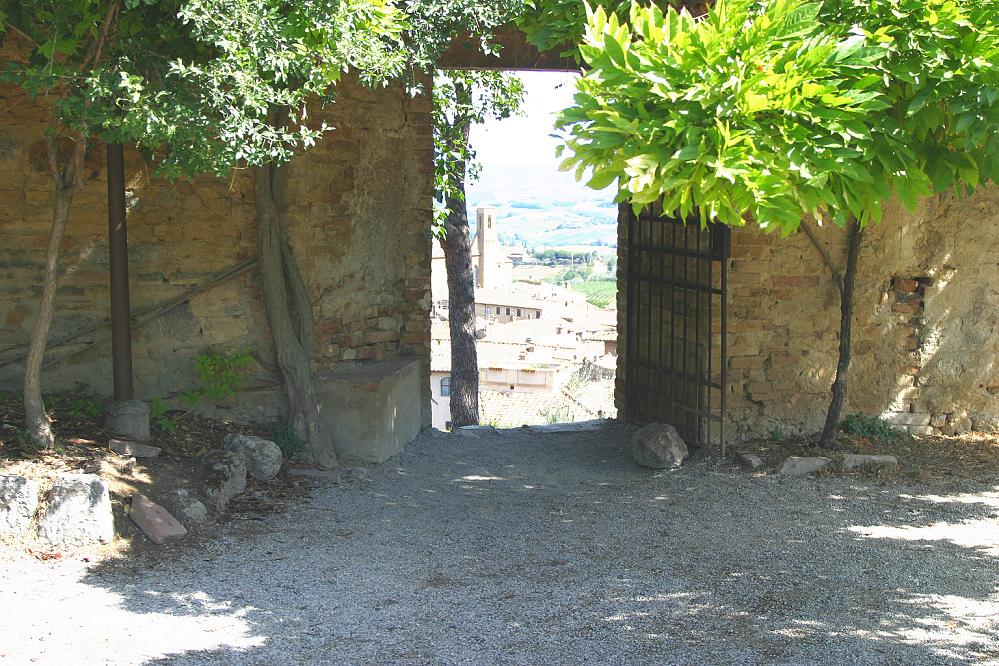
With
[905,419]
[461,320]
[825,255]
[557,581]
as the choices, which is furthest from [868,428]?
[461,320]

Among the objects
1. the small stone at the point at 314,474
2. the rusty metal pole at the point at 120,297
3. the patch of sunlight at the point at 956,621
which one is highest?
the rusty metal pole at the point at 120,297

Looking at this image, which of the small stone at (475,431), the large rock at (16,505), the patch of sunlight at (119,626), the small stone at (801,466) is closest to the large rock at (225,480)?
the large rock at (16,505)

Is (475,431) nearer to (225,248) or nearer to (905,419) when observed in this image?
(225,248)

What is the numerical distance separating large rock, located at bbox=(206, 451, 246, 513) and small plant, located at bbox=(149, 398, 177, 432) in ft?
1.47

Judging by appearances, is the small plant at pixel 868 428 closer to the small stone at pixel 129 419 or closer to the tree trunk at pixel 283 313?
the tree trunk at pixel 283 313

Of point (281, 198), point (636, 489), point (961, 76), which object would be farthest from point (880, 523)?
point (281, 198)

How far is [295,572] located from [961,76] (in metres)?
3.83

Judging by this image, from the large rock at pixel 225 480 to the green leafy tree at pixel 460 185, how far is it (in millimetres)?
5393

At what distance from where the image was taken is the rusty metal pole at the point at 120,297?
21.1ft

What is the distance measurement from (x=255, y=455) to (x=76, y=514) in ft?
4.75

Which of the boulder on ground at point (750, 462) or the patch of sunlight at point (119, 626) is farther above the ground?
the boulder on ground at point (750, 462)

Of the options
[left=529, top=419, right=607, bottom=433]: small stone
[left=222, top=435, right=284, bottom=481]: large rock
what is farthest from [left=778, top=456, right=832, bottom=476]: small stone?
[left=222, top=435, right=284, bottom=481]: large rock

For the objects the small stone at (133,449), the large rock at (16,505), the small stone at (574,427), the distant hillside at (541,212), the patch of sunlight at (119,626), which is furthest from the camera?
the distant hillside at (541,212)

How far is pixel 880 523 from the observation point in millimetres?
6145
